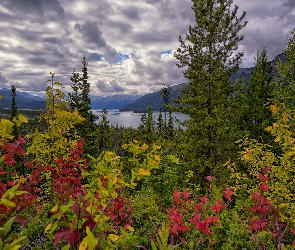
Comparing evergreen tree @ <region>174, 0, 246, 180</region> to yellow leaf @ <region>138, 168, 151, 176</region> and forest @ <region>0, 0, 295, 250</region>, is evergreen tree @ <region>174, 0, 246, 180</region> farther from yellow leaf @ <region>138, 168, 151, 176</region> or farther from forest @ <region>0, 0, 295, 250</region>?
yellow leaf @ <region>138, 168, 151, 176</region>

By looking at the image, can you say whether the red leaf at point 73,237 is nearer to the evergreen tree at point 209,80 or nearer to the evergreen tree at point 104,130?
the evergreen tree at point 209,80

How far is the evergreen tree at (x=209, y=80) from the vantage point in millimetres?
12938

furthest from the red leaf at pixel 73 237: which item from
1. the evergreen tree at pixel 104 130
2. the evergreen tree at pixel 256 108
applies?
the evergreen tree at pixel 104 130

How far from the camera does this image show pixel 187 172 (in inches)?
444

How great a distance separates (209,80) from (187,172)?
528 cm

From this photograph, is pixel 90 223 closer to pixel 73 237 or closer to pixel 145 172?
pixel 73 237

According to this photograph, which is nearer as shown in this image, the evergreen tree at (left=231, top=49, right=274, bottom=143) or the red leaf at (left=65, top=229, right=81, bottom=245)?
the red leaf at (left=65, top=229, right=81, bottom=245)

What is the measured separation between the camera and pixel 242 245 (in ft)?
11.0

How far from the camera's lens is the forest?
195 cm

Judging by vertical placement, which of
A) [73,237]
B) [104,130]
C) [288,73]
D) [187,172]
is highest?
[288,73]

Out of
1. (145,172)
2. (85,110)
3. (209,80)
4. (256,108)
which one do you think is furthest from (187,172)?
(85,110)

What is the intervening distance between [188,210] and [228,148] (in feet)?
27.7

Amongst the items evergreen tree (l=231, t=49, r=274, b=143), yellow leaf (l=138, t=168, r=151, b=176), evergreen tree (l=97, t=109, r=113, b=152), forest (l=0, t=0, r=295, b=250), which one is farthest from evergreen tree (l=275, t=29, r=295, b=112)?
evergreen tree (l=97, t=109, r=113, b=152)

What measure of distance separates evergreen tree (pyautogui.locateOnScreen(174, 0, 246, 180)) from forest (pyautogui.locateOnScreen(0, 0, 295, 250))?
6 centimetres
